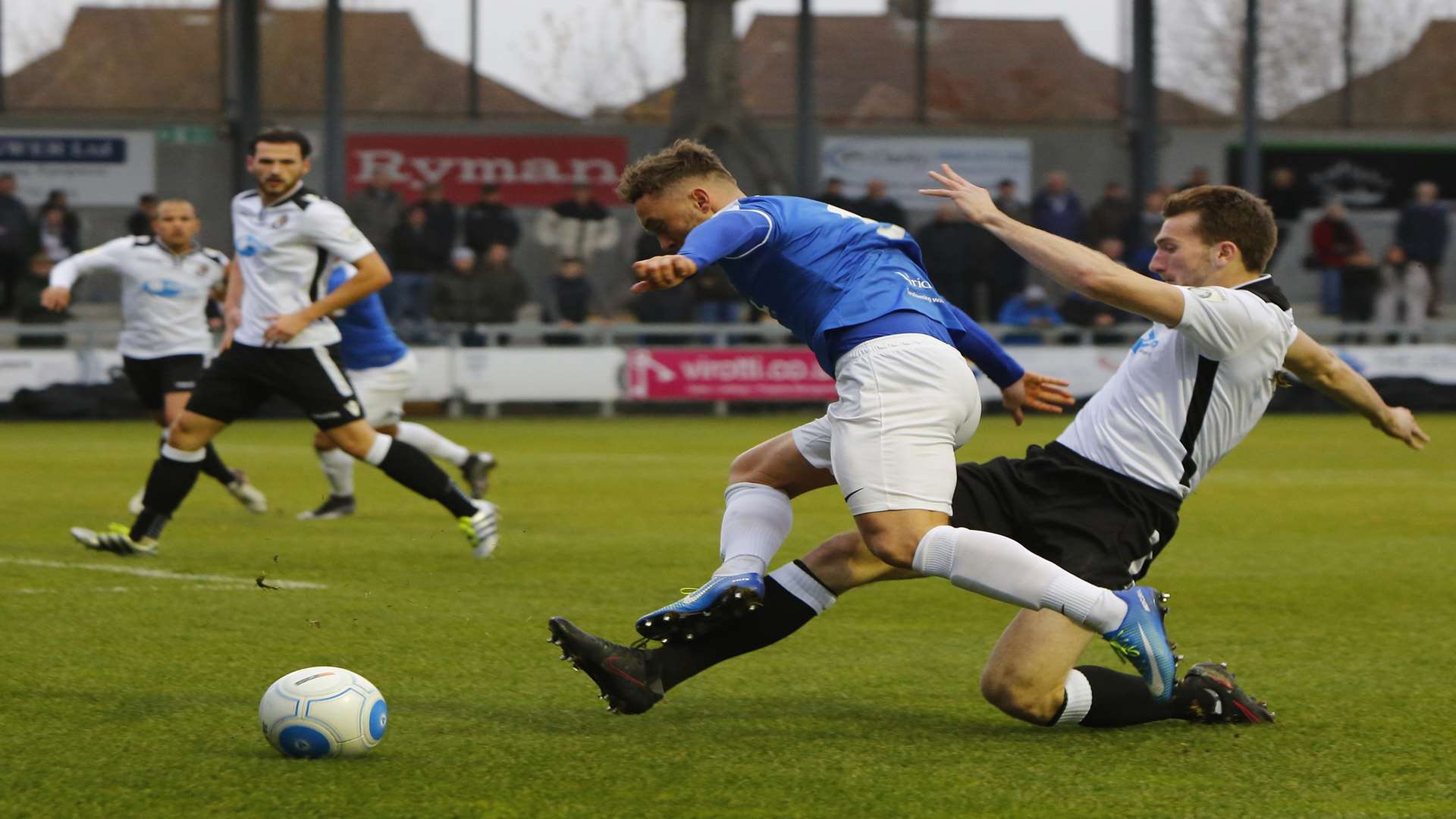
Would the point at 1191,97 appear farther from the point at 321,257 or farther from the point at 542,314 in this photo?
the point at 321,257

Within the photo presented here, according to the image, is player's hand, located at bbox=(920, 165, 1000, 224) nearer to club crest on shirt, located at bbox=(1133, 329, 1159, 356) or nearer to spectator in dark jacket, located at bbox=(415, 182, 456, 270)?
club crest on shirt, located at bbox=(1133, 329, 1159, 356)

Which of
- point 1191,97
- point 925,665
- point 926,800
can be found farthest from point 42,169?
point 926,800

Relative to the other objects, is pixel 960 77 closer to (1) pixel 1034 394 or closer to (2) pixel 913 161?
(2) pixel 913 161

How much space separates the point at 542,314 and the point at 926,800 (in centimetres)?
2012

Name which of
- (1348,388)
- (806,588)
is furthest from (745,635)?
(1348,388)

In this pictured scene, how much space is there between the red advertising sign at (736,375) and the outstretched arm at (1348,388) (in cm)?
1667

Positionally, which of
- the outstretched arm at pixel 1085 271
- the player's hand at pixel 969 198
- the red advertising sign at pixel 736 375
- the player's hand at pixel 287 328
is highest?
the player's hand at pixel 969 198

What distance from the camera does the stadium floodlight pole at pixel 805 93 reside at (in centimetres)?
2714

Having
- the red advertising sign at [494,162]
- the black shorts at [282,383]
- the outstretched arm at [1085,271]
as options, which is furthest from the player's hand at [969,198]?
the red advertising sign at [494,162]

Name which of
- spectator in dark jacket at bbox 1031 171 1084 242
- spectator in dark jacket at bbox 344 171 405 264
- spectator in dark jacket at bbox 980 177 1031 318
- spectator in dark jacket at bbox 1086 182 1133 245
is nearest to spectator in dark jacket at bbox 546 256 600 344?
Result: spectator in dark jacket at bbox 344 171 405 264

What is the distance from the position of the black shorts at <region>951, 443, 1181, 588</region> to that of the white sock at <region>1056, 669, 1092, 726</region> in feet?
0.88

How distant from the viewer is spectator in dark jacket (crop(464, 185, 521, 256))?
22.3m

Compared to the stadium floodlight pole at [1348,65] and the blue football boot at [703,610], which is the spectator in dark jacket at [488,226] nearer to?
the stadium floodlight pole at [1348,65]

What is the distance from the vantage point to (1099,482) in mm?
5082
